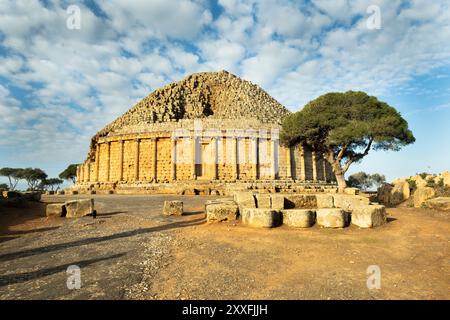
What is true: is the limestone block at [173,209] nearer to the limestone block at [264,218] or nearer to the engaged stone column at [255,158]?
the limestone block at [264,218]

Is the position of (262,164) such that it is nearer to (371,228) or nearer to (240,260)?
(371,228)

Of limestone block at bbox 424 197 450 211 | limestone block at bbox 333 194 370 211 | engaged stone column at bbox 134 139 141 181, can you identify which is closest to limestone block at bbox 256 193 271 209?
limestone block at bbox 333 194 370 211

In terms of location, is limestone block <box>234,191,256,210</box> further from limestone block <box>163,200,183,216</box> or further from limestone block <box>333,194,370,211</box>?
limestone block <box>333,194,370,211</box>

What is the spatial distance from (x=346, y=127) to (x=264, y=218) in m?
15.3

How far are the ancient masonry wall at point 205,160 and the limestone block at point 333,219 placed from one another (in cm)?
2104

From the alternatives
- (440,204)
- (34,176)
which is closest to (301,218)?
(440,204)

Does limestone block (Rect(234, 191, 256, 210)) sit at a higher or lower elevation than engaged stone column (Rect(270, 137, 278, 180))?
lower

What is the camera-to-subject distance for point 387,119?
64.3 feet

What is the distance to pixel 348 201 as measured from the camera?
9.89m

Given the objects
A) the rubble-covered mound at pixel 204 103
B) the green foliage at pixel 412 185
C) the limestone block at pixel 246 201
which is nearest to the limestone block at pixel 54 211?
the limestone block at pixel 246 201

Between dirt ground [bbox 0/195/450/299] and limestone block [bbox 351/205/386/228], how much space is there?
27cm

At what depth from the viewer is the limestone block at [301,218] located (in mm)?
7617

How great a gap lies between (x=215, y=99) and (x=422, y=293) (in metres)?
47.8

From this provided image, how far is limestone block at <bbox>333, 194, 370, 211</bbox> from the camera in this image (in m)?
9.36
